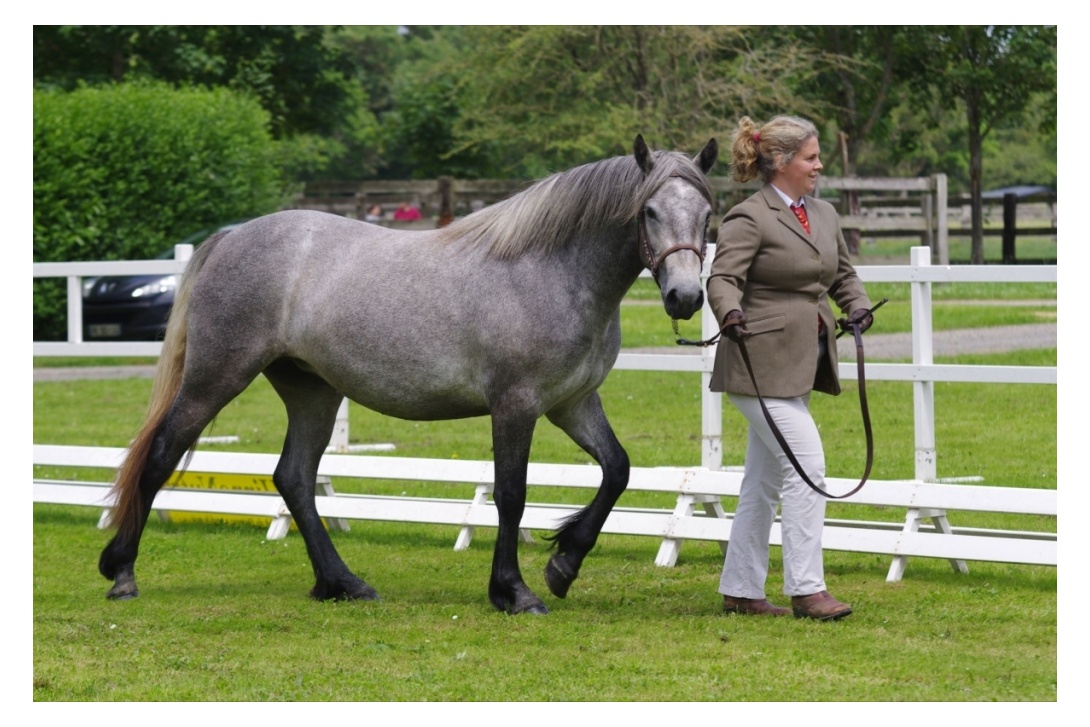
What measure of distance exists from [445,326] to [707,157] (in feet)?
4.52

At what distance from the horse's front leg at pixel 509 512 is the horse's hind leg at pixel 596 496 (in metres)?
0.19

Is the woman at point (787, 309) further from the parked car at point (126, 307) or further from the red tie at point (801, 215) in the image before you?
the parked car at point (126, 307)

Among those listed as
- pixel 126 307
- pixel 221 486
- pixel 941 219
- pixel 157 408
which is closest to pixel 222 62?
pixel 126 307

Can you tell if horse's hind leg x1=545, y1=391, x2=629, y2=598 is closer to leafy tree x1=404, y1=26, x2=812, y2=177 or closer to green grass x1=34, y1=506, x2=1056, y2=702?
green grass x1=34, y1=506, x2=1056, y2=702

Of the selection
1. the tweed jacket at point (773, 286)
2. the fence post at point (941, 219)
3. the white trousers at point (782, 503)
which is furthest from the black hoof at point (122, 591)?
the fence post at point (941, 219)

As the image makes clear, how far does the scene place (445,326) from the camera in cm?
625

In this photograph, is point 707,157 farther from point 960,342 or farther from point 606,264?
point 960,342

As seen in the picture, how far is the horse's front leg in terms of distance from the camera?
612cm

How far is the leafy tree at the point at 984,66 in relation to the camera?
21.8 metres

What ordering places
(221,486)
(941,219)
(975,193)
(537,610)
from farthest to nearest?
(975,193)
(941,219)
(221,486)
(537,610)

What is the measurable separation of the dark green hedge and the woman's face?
1401cm

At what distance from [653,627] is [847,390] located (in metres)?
7.05

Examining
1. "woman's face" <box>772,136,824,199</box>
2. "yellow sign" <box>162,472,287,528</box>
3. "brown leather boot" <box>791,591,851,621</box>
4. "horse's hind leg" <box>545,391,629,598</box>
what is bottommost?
"yellow sign" <box>162,472,287,528</box>

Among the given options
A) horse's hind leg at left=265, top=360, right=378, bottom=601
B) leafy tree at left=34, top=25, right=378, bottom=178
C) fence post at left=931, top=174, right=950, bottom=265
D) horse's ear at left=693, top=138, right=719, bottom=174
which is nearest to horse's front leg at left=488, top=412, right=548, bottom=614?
horse's hind leg at left=265, top=360, right=378, bottom=601
